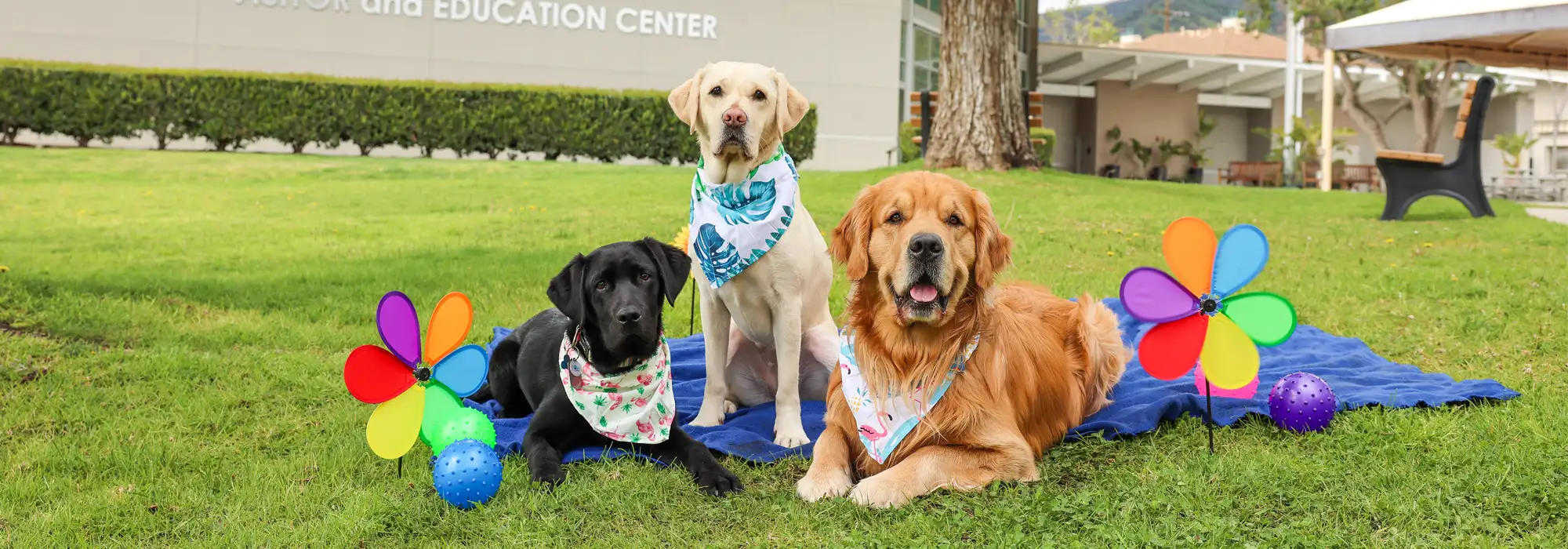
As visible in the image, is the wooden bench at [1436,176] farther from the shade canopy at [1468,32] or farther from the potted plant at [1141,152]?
the potted plant at [1141,152]

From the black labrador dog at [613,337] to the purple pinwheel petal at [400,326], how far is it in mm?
510

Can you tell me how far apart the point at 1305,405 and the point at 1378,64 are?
1178 inches

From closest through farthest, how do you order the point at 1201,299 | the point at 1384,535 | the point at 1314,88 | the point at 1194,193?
1. the point at 1384,535
2. the point at 1201,299
3. the point at 1194,193
4. the point at 1314,88

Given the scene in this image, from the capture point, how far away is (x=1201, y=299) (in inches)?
150

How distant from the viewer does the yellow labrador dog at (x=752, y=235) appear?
434cm

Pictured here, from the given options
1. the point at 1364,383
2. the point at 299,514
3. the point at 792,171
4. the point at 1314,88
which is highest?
the point at 1314,88

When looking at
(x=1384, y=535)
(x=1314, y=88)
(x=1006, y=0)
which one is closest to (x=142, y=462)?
(x=1384, y=535)

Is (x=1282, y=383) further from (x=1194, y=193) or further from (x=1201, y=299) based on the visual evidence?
(x=1194, y=193)

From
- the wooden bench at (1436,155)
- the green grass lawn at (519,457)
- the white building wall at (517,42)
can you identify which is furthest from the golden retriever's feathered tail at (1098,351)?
the white building wall at (517,42)

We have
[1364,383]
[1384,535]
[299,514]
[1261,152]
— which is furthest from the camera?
[1261,152]

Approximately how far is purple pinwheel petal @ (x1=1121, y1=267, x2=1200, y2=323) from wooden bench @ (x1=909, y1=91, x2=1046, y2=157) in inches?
431

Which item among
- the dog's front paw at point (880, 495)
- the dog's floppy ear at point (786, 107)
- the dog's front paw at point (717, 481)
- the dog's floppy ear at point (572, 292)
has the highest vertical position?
the dog's floppy ear at point (786, 107)

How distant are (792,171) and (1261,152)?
36.3m

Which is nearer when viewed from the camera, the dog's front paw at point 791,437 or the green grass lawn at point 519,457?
the green grass lawn at point 519,457
